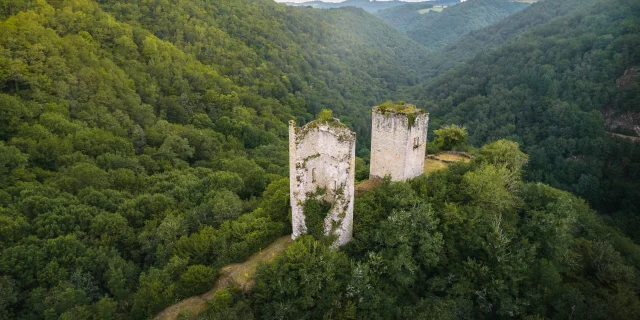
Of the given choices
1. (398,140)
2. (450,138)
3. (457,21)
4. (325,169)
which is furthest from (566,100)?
(457,21)

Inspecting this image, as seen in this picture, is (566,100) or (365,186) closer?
(365,186)

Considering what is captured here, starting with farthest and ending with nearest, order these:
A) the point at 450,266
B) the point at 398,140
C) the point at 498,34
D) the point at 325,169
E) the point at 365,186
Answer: the point at 498,34 < the point at 365,186 < the point at 398,140 < the point at 450,266 < the point at 325,169

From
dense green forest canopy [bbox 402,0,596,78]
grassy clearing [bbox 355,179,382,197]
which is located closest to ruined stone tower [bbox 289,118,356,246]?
grassy clearing [bbox 355,179,382,197]

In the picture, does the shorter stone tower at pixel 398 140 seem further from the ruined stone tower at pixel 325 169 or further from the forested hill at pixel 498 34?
the forested hill at pixel 498 34

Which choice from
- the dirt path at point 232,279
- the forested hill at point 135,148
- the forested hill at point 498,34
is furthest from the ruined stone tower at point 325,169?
the forested hill at point 498,34

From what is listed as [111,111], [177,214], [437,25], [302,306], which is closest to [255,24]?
[111,111]

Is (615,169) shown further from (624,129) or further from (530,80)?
(530,80)

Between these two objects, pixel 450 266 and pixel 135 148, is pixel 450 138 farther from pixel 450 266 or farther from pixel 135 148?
pixel 135 148
